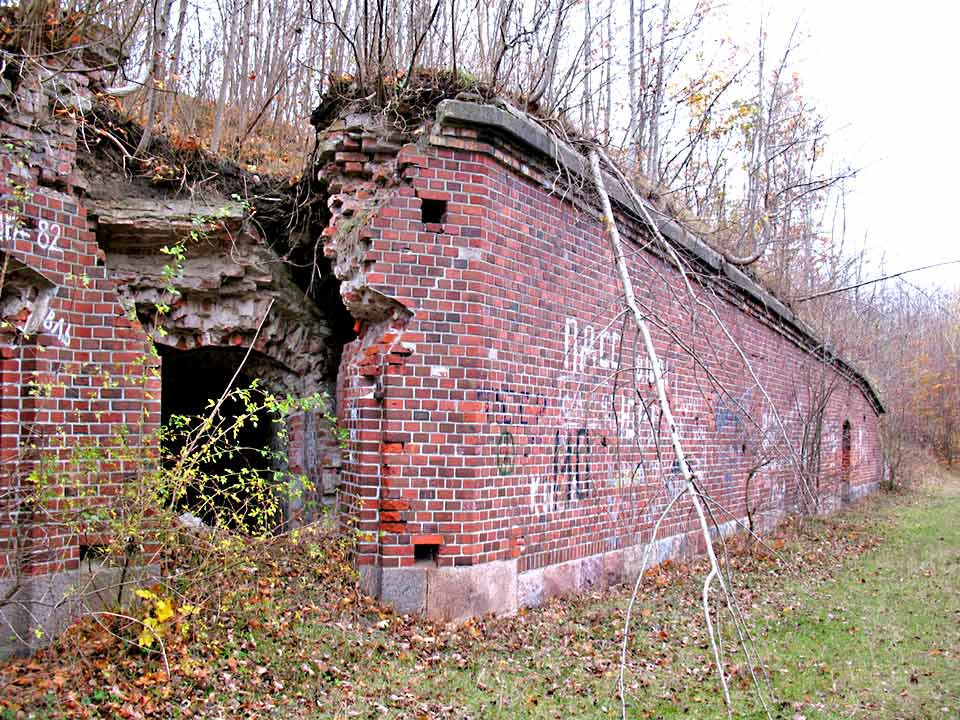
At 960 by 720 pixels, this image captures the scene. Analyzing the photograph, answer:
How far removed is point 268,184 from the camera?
791 centimetres

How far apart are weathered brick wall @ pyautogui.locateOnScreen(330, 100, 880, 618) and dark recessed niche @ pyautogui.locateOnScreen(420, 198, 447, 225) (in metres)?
0.07

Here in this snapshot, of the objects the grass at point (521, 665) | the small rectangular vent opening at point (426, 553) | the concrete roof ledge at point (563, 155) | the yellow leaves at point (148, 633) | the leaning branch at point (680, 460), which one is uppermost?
the concrete roof ledge at point (563, 155)

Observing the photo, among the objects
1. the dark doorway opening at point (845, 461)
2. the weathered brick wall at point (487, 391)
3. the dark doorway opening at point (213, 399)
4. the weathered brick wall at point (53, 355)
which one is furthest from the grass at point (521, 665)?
the dark doorway opening at point (845, 461)

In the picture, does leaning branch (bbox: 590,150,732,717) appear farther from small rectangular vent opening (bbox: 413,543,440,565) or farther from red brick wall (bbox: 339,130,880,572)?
small rectangular vent opening (bbox: 413,543,440,565)

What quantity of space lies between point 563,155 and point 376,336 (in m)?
2.57

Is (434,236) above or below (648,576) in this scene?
above

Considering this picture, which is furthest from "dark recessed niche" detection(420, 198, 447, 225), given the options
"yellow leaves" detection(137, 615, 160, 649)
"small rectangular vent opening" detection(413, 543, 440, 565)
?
"yellow leaves" detection(137, 615, 160, 649)

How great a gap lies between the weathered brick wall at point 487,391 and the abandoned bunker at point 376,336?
0.06 ft

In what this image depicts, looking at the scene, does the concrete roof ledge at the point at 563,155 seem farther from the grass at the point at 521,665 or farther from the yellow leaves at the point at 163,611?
the yellow leaves at the point at 163,611

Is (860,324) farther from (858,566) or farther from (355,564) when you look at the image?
(355,564)

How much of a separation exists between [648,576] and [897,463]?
19.0 metres

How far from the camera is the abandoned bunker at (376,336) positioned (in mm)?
5418

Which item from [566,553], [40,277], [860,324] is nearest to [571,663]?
[566,553]

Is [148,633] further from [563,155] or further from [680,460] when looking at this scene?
[563,155]
